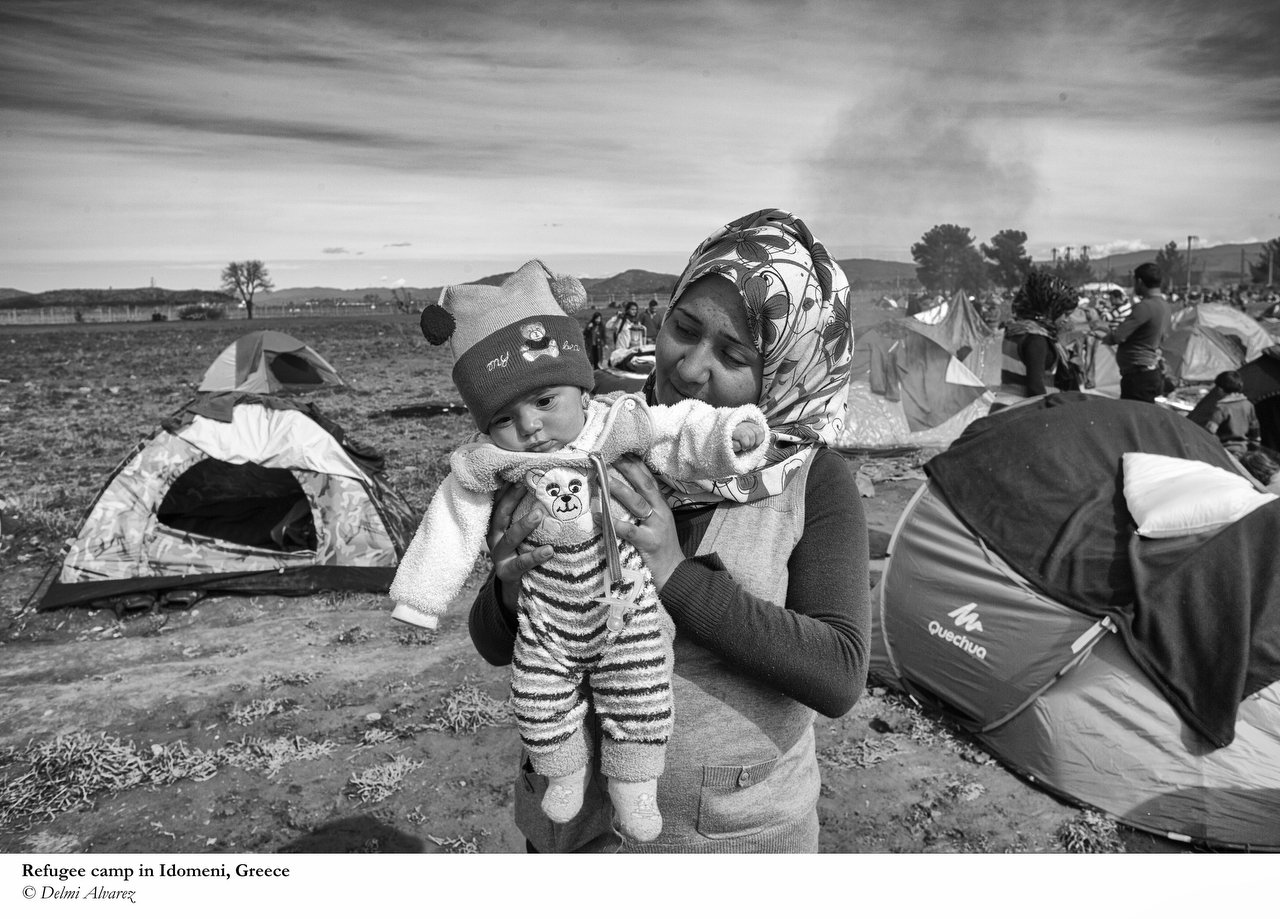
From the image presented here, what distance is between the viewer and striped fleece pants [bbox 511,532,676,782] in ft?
4.62

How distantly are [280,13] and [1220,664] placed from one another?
151 inches

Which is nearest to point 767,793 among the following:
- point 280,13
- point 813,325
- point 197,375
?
point 813,325

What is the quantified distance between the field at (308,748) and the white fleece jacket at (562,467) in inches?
96.9

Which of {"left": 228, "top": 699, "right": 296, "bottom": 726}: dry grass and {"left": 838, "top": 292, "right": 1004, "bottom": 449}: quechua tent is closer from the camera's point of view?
{"left": 228, "top": 699, "right": 296, "bottom": 726}: dry grass

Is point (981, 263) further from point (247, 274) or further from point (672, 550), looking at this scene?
point (672, 550)

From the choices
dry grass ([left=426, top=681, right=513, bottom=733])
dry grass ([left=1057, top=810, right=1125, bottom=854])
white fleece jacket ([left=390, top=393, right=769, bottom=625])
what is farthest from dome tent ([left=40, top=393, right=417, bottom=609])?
white fleece jacket ([left=390, top=393, right=769, bottom=625])

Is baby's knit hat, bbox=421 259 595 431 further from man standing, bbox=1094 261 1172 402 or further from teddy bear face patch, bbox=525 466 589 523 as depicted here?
man standing, bbox=1094 261 1172 402

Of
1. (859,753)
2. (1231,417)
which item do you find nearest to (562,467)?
(859,753)

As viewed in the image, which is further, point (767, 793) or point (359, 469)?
point (359, 469)

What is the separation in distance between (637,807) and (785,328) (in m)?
0.86

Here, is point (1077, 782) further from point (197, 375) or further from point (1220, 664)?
point (197, 375)

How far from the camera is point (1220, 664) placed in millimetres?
3201

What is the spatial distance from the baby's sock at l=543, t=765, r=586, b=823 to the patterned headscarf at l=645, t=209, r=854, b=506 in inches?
20.5
